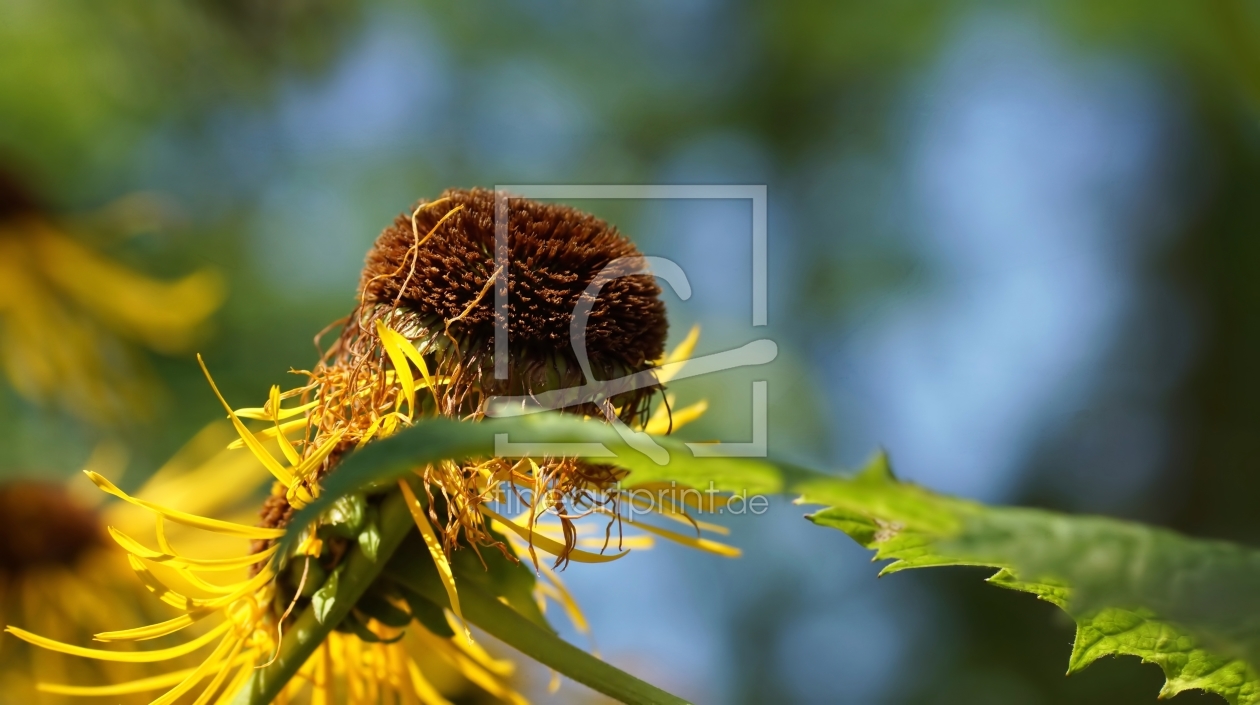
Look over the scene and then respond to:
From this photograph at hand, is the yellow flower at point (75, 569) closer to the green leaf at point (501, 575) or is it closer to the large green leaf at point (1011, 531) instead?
the green leaf at point (501, 575)

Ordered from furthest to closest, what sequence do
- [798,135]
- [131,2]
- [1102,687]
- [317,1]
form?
[798,135], [1102,687], [317,1], [131,2]

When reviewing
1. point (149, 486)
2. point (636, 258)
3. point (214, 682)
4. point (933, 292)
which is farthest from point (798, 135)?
point (214, 682)

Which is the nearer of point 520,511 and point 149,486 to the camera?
point 520,511

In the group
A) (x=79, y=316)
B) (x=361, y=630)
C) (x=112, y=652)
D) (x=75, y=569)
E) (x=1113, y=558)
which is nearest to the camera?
(x=1113, y=558)

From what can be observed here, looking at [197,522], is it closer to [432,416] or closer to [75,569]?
[432,416]

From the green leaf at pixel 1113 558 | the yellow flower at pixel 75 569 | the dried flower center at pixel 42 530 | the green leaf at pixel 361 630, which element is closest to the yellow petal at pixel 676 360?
the green leaf at pixel 361 630

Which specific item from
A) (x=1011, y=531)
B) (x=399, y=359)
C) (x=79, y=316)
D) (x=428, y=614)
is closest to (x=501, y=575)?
(x=428, y=614)

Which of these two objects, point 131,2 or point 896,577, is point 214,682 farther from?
point 896,577

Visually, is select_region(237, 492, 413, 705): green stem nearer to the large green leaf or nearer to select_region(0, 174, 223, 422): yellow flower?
the large green leaf
